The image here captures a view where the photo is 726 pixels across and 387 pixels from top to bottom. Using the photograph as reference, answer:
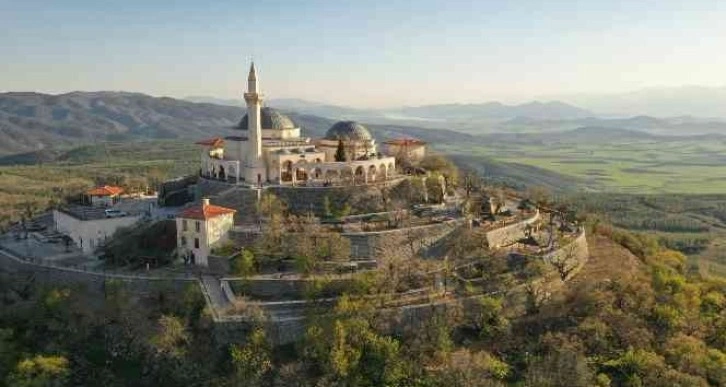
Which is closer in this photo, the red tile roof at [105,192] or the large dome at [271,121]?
the red tile roof at [105,192]

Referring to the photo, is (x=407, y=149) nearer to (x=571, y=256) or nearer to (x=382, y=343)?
(x=571, y=256)

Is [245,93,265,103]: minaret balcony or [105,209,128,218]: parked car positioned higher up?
[245,93,265,103]: minaret balcony

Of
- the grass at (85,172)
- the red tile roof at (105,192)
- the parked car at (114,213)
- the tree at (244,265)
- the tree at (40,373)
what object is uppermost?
the red tile roof at (105,192)

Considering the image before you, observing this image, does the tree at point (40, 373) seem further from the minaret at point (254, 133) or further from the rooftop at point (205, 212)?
the minaret at point (254, 133)

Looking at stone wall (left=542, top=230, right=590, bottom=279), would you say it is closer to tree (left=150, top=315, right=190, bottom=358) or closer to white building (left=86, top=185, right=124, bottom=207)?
tree (left=150, top=315, right=190, bottom=358)

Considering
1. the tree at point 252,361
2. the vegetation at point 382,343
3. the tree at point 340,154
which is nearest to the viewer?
the tree at point 252,361

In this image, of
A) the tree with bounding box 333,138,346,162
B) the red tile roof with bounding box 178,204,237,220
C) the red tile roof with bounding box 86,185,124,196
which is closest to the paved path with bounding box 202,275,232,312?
the red tile roof with bounding box 178,204,237,220

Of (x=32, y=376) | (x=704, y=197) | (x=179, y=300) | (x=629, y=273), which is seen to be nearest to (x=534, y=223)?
(x=629, y=273)

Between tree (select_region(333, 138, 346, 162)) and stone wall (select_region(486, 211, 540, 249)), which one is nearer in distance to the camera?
stone wall (select_region(486, 211, 540, 249))

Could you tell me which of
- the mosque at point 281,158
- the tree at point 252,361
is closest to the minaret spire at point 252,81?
the mosque at point 281,158
